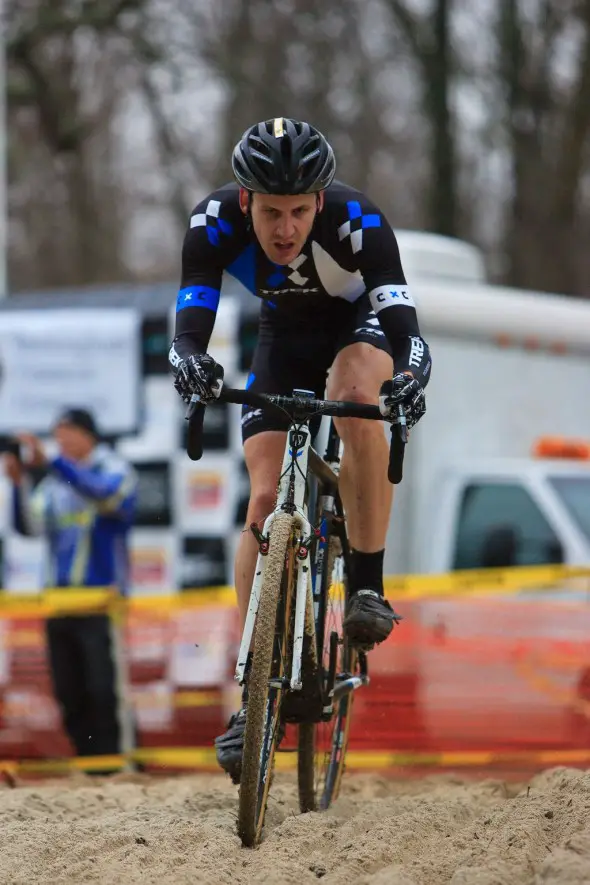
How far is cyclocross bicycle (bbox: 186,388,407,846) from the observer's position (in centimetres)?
510

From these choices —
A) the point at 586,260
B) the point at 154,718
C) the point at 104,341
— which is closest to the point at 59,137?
the point at 586,260

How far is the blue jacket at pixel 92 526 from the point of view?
974 centimetres

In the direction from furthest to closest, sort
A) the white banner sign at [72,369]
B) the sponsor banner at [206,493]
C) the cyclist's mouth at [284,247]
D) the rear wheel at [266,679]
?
the white banner sign at [72,369]
the sponsor banner at [206,493]
the cyclist's mouth at [284,247]
the rear wheel at [266,679]

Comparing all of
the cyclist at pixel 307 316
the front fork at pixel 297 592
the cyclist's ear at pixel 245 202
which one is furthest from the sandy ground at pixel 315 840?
the cyclist's ear at pixel 245 202

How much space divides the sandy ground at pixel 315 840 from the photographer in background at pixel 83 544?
3009 mm

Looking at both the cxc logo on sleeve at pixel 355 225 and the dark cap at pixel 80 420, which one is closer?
the cxc logo on sleeve at pixel 355 225

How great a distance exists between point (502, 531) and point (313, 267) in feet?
15.0

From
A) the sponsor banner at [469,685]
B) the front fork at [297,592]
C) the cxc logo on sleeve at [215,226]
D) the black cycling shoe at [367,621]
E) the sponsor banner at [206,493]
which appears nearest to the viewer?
the front fork at [297,592]

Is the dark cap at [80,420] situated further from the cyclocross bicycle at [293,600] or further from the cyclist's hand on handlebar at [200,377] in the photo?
the cyclist's hand on handlebar at [200,377]

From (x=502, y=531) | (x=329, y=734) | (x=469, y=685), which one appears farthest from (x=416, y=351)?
(x=502, y=531)

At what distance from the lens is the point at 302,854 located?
505 centimetres

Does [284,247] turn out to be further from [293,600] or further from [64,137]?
[64,137]

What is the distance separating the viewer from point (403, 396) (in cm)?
509

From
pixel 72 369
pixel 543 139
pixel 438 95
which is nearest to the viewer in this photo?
pixel 72 369
